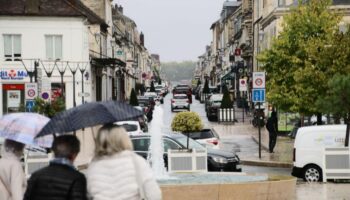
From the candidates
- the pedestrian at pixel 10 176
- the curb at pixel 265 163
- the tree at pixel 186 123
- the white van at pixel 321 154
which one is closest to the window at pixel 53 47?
the tree at pixel 186 123

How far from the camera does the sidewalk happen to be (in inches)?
1201

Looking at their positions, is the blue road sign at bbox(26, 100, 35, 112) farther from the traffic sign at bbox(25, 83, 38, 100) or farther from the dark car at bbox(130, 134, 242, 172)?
the dark car at bbox(130, 134, 242, 172)

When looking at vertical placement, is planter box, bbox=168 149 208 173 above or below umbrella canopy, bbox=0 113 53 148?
below

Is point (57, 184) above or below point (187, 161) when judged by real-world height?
above

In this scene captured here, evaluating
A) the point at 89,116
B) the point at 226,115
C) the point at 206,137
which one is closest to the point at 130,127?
the point at 206,137

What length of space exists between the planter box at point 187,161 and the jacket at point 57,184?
14975 mm

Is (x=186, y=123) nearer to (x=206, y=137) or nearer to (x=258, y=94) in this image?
(x=206, y=137)

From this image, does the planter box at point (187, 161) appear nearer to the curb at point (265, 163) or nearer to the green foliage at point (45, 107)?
the curb at point (265, 163)

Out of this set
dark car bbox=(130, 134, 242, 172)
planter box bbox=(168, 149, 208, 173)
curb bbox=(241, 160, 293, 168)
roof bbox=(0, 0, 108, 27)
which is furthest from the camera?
roof bbox=(0, 0, 108, 27)

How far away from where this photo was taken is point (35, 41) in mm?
55000

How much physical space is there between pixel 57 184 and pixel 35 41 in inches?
1927

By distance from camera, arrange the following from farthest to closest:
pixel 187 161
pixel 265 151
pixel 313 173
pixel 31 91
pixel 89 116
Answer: pixel 265 151, pixel 31 91, pixel 313 173, pixel 187 161, pixel 89 116

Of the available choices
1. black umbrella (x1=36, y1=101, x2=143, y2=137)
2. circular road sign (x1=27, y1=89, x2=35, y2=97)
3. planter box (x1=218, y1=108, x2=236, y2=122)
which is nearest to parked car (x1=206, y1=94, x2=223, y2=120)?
planter box (x1=218, y1=108, x2=236, y2=122)

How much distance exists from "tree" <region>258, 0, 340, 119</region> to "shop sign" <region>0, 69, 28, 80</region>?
62.5 feet
